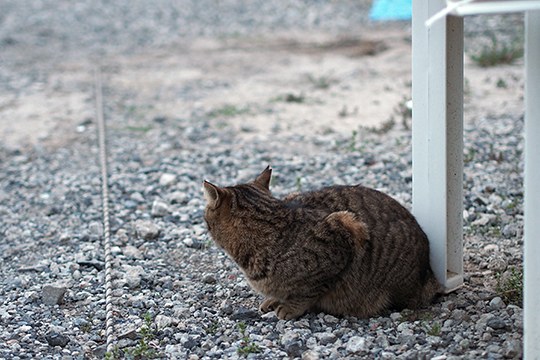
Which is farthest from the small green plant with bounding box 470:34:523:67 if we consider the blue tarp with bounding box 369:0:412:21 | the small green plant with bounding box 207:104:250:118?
the small green plant with bounding box 207:104:250:118

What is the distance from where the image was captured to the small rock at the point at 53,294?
16.4 feet

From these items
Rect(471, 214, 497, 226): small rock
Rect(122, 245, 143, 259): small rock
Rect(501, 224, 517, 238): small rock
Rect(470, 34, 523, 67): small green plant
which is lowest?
Rect(122, 245, 143, 259): small rock

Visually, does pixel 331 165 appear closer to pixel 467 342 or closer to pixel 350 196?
pixel 350 196

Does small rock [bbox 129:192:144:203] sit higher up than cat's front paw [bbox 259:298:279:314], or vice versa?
small rock [bbox 129:192:144:203]

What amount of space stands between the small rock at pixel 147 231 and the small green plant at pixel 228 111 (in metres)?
3.71

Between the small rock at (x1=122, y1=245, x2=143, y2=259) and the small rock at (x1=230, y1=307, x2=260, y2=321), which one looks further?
the small rock at (x1=122, y1=245, x2=143, y2=259)

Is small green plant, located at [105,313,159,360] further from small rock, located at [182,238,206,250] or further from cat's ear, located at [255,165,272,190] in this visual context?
small rock, located at [182,238,206,250]

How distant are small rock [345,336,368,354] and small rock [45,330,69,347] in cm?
144

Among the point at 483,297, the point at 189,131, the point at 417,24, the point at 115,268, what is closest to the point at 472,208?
the point at 483,297

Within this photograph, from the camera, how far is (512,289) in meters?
4.61

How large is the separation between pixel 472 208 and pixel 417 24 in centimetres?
213

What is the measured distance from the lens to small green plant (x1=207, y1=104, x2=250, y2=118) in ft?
32.6

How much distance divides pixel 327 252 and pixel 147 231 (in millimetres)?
2078

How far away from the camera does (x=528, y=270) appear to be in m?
3.64
